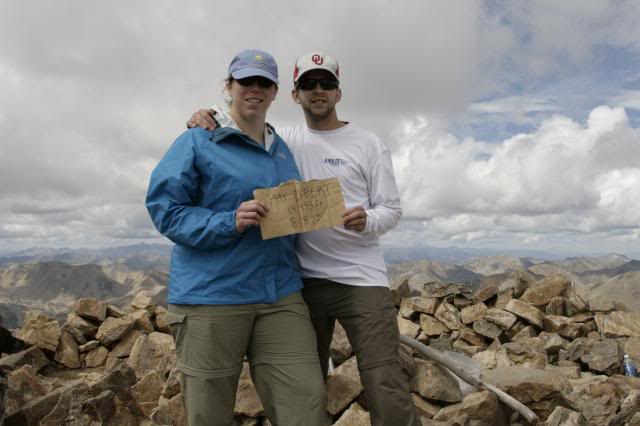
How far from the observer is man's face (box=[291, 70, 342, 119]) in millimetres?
5113

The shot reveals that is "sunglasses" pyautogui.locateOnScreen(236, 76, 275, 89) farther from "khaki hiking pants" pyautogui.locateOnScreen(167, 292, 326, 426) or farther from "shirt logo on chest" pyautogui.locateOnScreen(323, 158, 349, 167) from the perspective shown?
"khaki hiking pants" pyautogui.locateOnScreen(167, 292, 326, 426)

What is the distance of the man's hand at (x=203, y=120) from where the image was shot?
455 centimetres

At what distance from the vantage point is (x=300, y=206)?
439 cm

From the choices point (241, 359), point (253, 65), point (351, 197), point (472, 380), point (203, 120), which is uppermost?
point (253, 65)

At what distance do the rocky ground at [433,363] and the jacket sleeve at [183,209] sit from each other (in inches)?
152

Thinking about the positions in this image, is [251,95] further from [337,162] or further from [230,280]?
[230,280]

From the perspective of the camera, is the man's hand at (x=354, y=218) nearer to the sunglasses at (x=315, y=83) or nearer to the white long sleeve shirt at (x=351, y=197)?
the white long sleeve shirt at (x=351, y=197)

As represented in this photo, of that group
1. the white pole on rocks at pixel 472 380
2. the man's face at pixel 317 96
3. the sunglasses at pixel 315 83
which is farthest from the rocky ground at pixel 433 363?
the sunglasses at pixel 315 83

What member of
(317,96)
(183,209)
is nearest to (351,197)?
(317,96)

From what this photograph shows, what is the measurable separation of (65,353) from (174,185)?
1018cm

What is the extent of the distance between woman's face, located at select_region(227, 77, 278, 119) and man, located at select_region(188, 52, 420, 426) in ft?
0.88

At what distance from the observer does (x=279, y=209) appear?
428cm

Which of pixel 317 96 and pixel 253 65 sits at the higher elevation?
pixel 253 65

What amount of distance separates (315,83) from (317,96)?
0.43 feet
